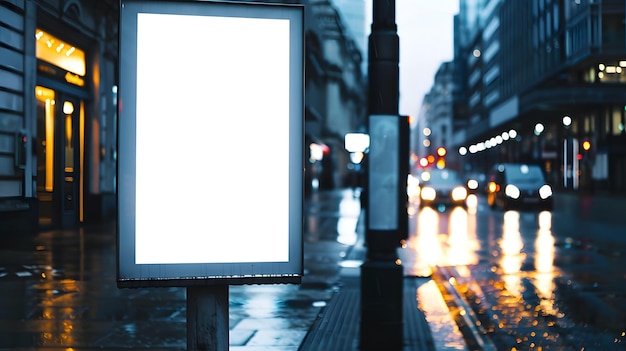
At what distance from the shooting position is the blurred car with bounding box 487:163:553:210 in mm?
24834

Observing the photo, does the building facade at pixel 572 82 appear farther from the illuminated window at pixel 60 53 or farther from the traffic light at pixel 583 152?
the illuminated window at pixel 60 53

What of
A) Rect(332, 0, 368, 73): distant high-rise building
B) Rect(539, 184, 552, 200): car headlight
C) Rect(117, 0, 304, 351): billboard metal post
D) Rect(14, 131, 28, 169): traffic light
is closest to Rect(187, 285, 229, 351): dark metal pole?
Rect(117, 0, 304, 351): billboard metal post

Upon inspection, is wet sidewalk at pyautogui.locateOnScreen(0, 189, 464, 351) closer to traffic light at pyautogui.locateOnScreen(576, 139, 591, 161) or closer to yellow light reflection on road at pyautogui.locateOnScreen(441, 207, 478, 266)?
yellow light reflection on road at pyautogui.locateOnScreen(441, 207, 478, 266)

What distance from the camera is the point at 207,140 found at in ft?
12.2

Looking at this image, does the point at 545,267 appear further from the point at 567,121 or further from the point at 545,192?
the point at 545,192

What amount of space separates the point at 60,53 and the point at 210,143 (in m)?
1.18

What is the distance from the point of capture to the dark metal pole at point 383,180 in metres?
7.07

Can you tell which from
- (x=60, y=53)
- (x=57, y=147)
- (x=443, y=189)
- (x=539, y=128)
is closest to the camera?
(x=57, y=147)

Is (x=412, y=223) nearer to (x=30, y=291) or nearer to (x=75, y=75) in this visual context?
(x=30, y=291)

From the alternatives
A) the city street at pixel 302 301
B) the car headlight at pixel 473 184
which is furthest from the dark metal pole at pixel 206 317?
the car headlight at pixel 473 184

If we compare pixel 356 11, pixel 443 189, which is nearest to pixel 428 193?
pixel 443 189

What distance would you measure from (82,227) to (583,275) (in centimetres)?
930

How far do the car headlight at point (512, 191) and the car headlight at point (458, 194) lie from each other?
18.2 feet

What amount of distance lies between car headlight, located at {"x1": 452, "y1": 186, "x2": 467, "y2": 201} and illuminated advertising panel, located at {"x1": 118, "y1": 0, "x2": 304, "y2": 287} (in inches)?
1291
